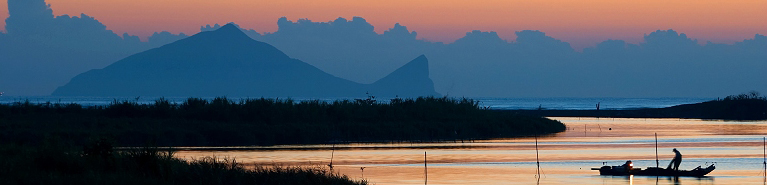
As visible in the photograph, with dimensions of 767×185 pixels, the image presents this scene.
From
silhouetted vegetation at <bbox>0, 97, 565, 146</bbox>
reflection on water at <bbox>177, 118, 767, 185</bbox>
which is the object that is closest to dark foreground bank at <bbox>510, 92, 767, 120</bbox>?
silhouetted vegetation at <bbox>0, 97, 565, 146</bbox>

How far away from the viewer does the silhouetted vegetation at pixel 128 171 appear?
18.4 meters

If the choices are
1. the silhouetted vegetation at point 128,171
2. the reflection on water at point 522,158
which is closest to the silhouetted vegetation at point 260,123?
the reflection on water at point 522,158

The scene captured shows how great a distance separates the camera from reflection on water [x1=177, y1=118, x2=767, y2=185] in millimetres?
26828

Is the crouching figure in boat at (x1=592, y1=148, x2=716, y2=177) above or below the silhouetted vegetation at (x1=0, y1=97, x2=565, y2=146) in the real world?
below

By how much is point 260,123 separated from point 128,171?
88.6 ft

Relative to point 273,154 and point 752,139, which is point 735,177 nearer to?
point 273,154

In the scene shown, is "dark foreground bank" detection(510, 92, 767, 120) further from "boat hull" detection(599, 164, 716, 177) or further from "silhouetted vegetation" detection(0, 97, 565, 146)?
"boat hull" detection(599, 164, 716, 177)

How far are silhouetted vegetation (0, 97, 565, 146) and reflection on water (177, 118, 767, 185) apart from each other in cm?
382

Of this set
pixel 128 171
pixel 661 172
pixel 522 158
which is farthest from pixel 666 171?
pixel 128 171

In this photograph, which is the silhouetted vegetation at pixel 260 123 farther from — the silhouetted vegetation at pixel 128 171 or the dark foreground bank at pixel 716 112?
the dark foreground bank at pixel 716 112

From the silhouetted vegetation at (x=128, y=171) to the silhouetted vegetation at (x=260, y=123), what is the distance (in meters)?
18.1

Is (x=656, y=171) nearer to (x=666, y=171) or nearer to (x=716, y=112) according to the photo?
(x=666, y=171)

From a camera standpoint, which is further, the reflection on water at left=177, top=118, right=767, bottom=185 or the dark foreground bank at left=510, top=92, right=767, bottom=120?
the dark foreground bank at left=510, top=92, right=767, bottom=120

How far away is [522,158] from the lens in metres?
33.8
